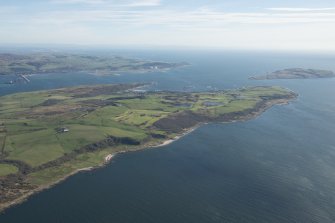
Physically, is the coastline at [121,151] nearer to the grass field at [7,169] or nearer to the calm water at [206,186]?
the calm water at [206,186]

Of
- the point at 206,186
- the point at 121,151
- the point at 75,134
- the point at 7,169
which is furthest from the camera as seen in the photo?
the point at 75,134

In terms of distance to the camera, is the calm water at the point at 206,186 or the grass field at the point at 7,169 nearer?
the calm water at the point at 206,186

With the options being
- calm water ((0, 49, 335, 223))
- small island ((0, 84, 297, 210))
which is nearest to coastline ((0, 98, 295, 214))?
small island ((0, 84, 297, 210))

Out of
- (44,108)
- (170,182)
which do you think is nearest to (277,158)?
(170,182)

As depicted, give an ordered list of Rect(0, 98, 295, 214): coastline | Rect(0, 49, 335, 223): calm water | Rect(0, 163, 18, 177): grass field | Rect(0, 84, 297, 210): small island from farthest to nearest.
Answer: Rect(0, 84, 297, 210): small island → Rect(0, 163, 18, 177): grass field → Rect(0, 98, 295, 214): coastline → Rect(0, 49, 335, 223): calm water

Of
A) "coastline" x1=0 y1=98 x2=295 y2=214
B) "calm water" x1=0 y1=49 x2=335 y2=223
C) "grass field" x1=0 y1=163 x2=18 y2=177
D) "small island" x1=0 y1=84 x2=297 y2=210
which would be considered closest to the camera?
"calm water" x1=0 y1=49 x2=335 y2=223

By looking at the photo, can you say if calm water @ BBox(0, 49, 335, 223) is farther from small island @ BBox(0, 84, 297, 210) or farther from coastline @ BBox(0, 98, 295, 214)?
small island @ BBox(0, 84, 297, 210)

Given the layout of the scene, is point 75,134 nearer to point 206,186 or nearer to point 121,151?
point 121,151

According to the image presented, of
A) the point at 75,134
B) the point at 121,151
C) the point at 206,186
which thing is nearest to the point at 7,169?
the point at 75,134

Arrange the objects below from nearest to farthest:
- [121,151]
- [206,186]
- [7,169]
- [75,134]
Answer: [206,186], [7,169], [121,151], [75,134]

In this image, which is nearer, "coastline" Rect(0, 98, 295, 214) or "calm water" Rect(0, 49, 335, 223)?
"calm water" Rect(0, 49, 335, 223)

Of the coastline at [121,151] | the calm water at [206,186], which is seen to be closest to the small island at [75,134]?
the coastline at [121,151]
